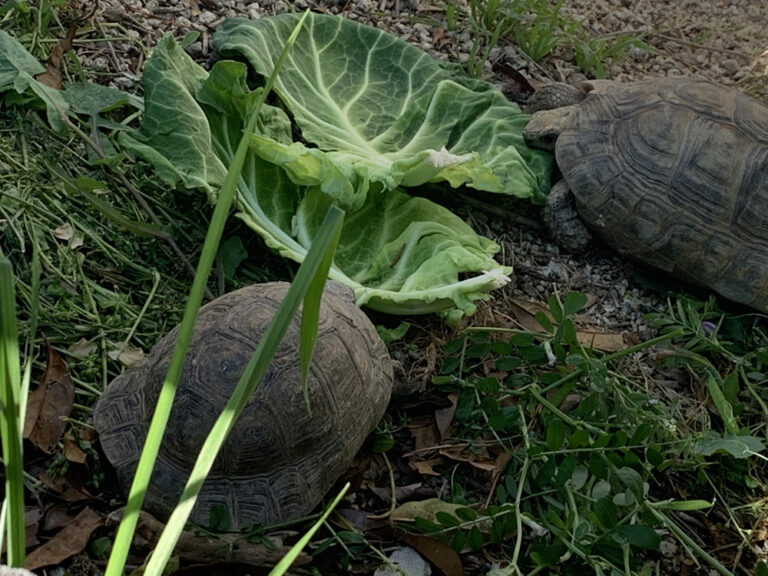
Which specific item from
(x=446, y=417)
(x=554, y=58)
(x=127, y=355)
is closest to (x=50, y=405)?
(x=127, y=355)

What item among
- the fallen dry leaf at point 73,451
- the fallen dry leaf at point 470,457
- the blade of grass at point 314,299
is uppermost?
the blade of grass at point 314,299

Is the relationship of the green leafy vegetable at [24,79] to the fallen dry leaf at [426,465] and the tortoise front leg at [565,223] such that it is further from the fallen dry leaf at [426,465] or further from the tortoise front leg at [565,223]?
the tortoise front leg at [565,223]

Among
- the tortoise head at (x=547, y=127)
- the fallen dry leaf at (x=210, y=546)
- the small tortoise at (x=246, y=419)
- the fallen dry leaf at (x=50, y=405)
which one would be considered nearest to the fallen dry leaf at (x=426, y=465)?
the small tortoise at (x=246, y=419)

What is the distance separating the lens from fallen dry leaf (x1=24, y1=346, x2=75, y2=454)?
2.12 m

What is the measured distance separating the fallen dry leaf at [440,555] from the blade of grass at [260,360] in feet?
3.42

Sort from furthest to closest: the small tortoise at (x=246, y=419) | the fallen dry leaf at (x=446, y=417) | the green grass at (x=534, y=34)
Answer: the green grass at (x=534, y=34), the fallen dry leaf at (x=446, y=417), the small tortoise at (x=246, y=419)

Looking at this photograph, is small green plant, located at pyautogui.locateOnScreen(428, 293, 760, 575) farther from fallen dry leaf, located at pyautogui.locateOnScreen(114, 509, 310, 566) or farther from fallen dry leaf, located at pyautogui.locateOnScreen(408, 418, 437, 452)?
fallen dry leaf, located at pyautogui.locateOnScreen(114, 509, 310, 566)

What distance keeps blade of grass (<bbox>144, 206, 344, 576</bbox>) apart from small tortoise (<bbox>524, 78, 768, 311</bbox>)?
2196mm

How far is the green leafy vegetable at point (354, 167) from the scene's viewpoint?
2.71 meters

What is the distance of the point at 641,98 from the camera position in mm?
3318

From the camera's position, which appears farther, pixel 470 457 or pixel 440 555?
pixel 470 457

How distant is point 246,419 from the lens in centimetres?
200

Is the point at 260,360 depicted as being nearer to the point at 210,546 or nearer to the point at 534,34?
the point at 210,546

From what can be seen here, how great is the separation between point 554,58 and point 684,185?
1.22 metres
